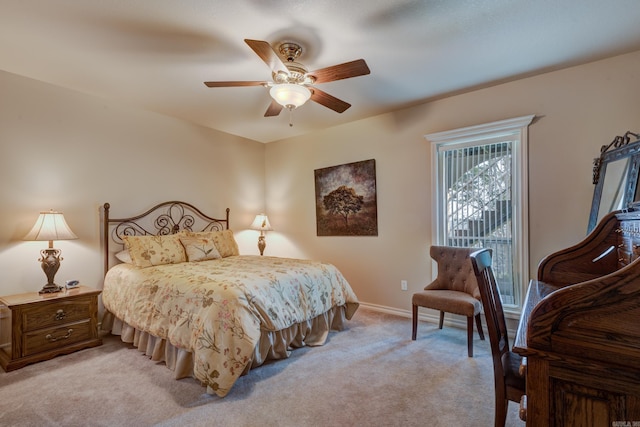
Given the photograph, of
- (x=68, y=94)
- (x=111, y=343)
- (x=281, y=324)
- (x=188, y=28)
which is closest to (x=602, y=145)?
(x=281, y=324)

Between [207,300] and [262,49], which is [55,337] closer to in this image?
[207,300]

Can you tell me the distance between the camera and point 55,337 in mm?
2713

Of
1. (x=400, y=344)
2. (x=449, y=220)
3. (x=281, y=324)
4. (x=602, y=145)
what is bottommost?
(x=400, y=344)

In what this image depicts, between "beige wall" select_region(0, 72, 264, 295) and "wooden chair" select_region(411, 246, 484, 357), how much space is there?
10.4ft

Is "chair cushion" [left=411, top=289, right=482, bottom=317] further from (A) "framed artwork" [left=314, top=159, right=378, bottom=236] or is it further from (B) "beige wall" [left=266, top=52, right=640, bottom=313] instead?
(A) "framed artwork" [left=314, top=159, right=378, bottom=236]

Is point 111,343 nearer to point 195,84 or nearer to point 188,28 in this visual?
point 195,84

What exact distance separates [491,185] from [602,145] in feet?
3.01

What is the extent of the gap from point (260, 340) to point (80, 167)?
2.71 metres

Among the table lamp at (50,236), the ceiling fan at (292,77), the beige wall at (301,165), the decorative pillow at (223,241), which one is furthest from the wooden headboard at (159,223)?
the ceiling fan at (292,77)

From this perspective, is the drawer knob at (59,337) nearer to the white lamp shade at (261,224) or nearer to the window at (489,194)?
the white lamp shade at (261,224)

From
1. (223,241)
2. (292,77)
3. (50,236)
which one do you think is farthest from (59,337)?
(292,77)

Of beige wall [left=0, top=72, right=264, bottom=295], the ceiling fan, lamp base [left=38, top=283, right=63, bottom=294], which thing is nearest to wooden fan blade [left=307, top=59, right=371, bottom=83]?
the ceiling fan

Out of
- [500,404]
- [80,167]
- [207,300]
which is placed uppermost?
[80,167]

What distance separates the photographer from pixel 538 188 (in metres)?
2.94
